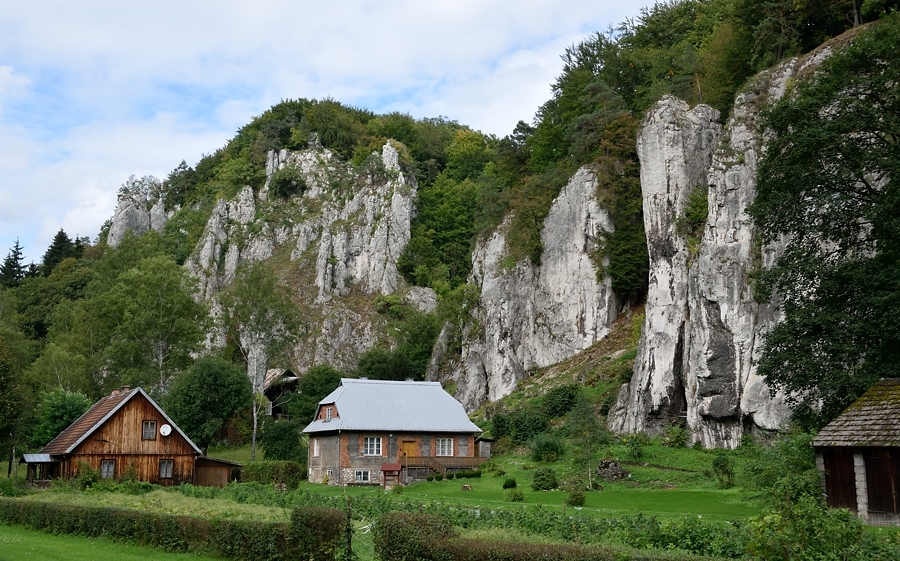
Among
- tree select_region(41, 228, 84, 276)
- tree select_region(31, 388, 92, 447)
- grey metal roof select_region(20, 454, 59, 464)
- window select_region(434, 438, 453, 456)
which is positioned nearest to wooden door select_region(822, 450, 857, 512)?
window select_region(434, 438, 453, 456)

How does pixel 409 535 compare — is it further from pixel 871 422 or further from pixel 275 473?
pixel 275 473

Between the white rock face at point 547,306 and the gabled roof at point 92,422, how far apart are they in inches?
961

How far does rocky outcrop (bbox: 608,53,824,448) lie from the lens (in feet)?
128

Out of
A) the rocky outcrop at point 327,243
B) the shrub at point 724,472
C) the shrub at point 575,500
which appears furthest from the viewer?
the rocky outcrop at point 327,243

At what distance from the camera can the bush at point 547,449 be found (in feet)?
136

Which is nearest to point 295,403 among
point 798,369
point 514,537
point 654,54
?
point 654,54

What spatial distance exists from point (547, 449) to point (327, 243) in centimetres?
4747

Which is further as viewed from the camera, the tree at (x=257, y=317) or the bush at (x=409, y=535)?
the tree at (x=257, y=317)

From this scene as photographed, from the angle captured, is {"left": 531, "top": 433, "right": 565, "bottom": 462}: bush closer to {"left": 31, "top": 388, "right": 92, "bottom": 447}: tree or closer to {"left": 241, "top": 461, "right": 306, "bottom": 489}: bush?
{"left": 241, "top": 461, "right": 306, "bottom": 489}: bush

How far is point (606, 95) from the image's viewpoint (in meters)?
58.4

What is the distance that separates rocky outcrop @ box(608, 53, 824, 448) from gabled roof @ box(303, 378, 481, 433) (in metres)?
10.2

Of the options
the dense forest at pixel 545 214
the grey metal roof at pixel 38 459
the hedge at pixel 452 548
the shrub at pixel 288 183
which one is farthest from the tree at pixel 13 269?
the hedge at pixel 452 548

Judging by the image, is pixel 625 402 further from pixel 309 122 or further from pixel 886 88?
pixel 309 122

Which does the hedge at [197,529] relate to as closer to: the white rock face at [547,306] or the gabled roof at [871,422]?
the gabled roof at [871,422]
